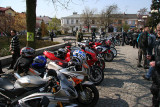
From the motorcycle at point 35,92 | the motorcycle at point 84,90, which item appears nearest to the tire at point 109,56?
the motorcycle at point 84,90

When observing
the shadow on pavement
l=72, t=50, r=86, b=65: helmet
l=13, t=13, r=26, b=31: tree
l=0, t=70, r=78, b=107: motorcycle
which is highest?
l=13, t=13, r=26, b=31: tree

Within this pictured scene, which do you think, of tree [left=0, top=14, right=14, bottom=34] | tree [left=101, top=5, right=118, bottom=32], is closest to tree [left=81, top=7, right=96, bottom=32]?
tree [left=101, top=5, right=118, bottom=32]

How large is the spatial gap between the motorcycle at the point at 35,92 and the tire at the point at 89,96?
0.58m

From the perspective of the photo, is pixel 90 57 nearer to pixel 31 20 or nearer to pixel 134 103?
pixel 134 103

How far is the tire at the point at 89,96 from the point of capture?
3330 mm

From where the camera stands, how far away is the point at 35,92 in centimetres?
268

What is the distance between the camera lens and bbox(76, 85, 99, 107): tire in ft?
10.9

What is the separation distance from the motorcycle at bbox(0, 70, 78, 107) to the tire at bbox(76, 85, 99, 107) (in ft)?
1.91

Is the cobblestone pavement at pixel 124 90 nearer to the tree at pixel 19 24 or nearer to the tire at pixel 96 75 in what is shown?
the tire at pixel 96 75

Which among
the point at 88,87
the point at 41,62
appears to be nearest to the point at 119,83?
the point at 88,87

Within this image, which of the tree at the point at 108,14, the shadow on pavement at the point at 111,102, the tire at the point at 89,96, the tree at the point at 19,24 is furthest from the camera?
the tree at the point at 108,14

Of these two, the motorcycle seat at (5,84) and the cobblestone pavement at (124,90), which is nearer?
the motorcycle seat at (5,84)

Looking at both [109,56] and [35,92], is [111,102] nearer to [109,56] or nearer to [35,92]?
[35,92]

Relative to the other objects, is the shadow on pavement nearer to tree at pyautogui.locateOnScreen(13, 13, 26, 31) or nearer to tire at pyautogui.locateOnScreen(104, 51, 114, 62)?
tire at pyautogui.locateOnScreen(104, 51, 114, 62)
